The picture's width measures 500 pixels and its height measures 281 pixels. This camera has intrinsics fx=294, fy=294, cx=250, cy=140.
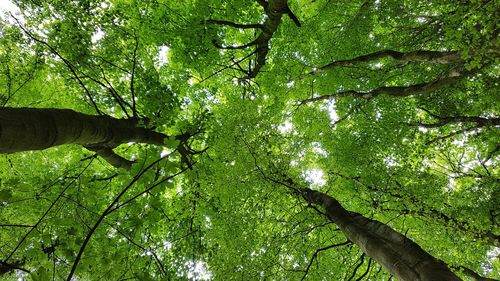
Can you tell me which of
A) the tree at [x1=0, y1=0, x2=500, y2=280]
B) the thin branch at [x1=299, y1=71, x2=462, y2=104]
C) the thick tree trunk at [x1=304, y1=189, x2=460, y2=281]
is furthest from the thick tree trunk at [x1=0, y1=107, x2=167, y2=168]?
the thin branch at [x1=299, y1=71, x2=462, y2=104]

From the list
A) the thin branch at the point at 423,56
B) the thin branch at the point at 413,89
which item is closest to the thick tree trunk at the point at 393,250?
the thin branch at the point at 423,56

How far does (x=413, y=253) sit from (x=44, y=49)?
9059mm

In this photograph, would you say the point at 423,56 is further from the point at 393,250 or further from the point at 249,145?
the point at 393,250

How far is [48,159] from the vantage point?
10742 mm

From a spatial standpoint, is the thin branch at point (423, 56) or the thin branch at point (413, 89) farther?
the thin branch at point (413, 89)

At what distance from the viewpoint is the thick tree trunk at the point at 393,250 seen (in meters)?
3.49

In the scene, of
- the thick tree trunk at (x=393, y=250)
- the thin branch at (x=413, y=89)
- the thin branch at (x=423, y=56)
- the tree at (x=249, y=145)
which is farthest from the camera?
the thin branch at (x=413, y=89)

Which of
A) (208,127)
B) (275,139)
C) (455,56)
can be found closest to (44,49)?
(208,127)

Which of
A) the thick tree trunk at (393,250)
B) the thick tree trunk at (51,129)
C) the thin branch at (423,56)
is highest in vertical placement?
the thin branch at (423,56)

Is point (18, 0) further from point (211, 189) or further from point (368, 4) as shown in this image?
point (368, 4)

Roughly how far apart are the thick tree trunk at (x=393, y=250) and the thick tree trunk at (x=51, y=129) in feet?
14.6

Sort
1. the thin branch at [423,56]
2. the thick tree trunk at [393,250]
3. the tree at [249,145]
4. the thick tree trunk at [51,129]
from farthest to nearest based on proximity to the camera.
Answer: the thin branch at [423,56]
the tree at [249,145]
the thick tree trunk at [393,250]
the thick tree trunk at [51,129]

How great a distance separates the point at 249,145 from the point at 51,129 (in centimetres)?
358

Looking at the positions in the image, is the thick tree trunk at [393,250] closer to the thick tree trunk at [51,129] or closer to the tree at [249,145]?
the tree at [249,145]
